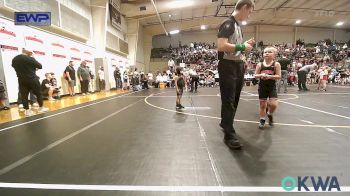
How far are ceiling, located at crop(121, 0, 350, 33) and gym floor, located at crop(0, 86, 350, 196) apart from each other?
18.8m

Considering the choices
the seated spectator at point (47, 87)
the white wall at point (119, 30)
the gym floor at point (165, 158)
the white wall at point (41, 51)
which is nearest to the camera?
the gym floor at point (165, 158)

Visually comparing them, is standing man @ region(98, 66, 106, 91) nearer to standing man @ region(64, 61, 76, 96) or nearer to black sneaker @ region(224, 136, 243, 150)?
standing man @ region(64, 61, 76, 96)

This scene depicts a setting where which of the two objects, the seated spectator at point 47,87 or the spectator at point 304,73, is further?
the spectator at point 304,73

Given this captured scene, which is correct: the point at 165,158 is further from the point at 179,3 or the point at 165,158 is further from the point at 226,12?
the point at 226,12

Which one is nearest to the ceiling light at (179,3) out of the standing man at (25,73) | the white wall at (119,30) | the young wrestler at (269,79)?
the white wall at (119,30)

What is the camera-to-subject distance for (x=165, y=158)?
8.61 feet

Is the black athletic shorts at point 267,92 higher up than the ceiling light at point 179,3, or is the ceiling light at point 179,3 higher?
the ceiling light at point 179,3

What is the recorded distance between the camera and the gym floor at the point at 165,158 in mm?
1978

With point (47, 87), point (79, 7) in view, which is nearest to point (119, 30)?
point (79, 7)

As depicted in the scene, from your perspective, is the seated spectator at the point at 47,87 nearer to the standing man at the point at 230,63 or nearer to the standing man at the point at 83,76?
the standing man at the point at 83,76

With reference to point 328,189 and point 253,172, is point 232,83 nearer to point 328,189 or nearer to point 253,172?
point 253,172

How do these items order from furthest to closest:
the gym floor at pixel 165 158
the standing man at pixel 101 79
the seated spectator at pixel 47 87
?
the standing man at pixel 101 79 < the seated spectator at pixel 47 87 < the gym floor at pixel 165 158

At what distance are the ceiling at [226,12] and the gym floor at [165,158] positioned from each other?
741 inches

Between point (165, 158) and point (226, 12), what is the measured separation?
25.5 m
